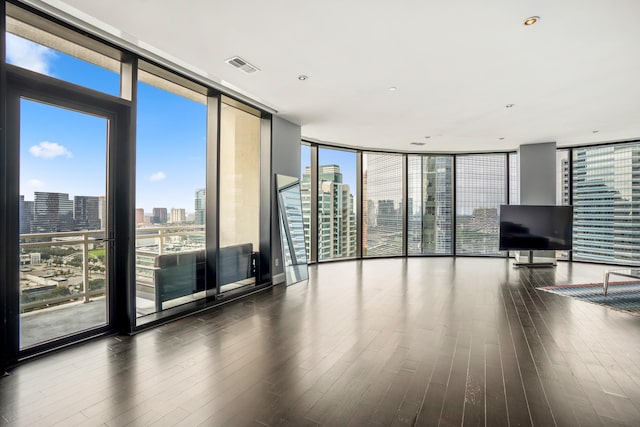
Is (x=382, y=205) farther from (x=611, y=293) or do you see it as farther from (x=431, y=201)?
(x=611, y=293)

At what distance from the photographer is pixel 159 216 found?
3.99 metres

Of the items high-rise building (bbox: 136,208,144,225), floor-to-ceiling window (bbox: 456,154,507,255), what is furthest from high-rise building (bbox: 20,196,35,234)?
floor-to-ceiling window (bbox: 456,154,507,255)

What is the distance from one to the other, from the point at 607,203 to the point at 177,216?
937 centimetres

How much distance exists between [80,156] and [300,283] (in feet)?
12.5

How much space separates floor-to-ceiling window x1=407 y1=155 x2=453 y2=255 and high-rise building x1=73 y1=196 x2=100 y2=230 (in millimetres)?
7718

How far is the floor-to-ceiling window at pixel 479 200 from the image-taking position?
9172 millimetres

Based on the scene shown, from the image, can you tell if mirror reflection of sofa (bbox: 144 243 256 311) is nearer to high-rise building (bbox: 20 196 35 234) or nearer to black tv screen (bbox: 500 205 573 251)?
high-rise building (bbox: 20 196 35 234)

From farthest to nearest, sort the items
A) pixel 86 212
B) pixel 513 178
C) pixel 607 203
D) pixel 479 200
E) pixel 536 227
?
pixel 479 200 < pixel 513 178 < pixel 607 203 < pixel 536 227 < pixel 86 212

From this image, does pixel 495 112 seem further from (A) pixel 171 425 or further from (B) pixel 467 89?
(A) pixel 171 425

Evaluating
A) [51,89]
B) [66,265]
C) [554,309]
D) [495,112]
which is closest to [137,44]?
[51,89]

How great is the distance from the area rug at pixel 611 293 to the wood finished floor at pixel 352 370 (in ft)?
1.40

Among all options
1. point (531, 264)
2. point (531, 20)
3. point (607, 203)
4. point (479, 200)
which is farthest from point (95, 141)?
point (607, 203)

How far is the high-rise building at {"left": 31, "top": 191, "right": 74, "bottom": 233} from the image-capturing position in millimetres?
2873

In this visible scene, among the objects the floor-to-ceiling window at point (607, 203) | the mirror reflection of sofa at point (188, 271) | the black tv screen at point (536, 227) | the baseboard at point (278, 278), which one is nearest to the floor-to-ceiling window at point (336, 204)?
the baseboard at point (278, 278)
